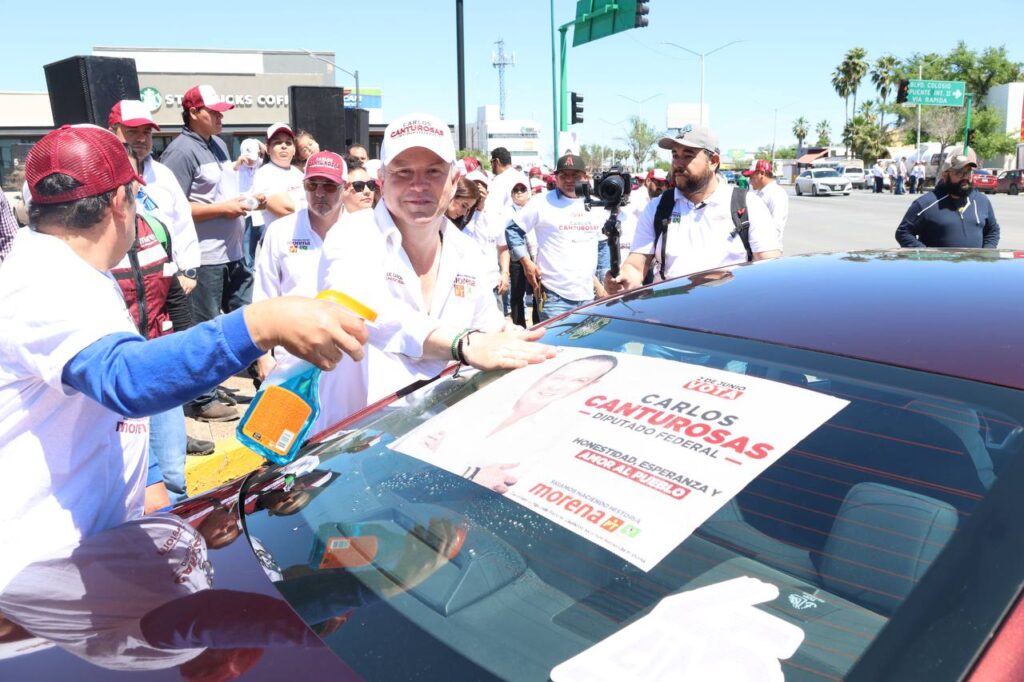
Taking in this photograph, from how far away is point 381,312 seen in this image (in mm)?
2414

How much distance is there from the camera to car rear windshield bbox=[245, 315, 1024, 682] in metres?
1.23

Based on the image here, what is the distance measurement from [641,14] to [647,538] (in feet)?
52.1

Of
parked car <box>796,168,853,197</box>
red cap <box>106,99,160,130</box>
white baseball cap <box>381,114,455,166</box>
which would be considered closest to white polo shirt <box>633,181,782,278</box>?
white baseball cap <box>381,114,455,166</box>

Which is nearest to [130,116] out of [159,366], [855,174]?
[159,366]

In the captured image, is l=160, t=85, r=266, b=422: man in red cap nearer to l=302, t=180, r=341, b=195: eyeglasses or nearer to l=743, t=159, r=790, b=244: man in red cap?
l=302, t=180, r=341, b=195: eyeglasses

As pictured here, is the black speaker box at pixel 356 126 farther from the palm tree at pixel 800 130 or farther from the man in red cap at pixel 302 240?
the palm tree at pixel 800 130

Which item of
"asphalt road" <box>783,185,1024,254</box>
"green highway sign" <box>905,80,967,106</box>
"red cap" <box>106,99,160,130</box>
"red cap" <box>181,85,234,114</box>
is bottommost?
"asphalt road" <box>783,185,1024,254</box>

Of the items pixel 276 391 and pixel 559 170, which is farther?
pixel 559 170

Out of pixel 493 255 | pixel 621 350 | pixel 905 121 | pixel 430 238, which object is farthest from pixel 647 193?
pixel 905 121

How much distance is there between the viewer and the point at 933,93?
178 ft

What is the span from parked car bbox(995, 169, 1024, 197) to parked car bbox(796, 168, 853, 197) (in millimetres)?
6637

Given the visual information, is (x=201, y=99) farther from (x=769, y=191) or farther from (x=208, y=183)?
(x=769, y=191)

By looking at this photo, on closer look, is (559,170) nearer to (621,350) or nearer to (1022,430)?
(621,350)

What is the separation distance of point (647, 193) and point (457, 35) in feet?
27.8
